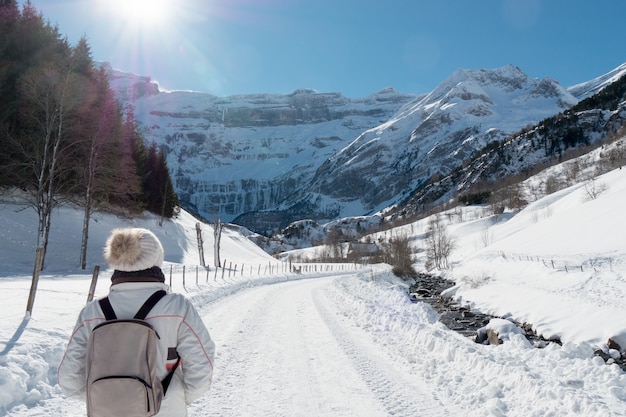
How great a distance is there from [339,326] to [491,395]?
6816mm

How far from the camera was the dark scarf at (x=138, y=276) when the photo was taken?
9.41ft

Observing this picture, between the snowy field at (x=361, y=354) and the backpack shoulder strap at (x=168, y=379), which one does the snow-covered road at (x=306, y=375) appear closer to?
the snowy field at (x=361, y=354)

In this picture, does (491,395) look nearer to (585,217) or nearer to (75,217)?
(75,217)

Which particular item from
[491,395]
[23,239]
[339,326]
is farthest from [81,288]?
[491,395]

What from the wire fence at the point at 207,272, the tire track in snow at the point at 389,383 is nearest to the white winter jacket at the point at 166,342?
the tire track in snow at the point at 389,383

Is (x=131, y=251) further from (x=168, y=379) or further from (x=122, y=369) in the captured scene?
(x=168, y=379)

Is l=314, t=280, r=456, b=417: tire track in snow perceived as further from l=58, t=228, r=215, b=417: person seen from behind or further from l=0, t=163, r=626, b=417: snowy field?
l=58, t=228, r=215, b=417: person seen from behind

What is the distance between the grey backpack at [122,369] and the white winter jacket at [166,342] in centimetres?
15

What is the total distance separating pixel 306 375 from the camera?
7.72 metres

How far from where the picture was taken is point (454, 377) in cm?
745

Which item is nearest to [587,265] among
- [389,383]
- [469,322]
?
[469,322]

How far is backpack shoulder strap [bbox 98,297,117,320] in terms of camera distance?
9.19 feet

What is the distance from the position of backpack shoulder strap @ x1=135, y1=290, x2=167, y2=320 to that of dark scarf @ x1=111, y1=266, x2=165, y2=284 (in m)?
0.11

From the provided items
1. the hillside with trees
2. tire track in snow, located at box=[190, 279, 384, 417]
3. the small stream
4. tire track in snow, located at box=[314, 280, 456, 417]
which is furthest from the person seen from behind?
the hillside with trees
